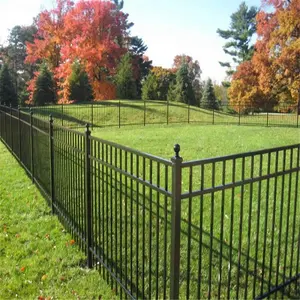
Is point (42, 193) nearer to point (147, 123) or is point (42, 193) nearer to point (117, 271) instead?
point (117, 271)

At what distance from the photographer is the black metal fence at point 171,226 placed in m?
2.32

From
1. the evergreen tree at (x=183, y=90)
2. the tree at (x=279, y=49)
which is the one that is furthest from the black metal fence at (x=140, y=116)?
the evergreen tree at (x=183, y=90)

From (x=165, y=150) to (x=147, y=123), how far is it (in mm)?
10619

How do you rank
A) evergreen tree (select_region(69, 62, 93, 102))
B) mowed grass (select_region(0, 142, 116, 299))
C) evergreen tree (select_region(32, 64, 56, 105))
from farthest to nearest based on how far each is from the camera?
1. evergreen tree (select_region(69, 62, 93, 102))
2. evergreen tree (select_region(32, 64, 56, 105))
3. mowed grass (select_region(0, 142, 116, 299))

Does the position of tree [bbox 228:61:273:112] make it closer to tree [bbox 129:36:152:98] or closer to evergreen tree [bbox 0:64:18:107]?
tree [bbox 129:36:152:98]

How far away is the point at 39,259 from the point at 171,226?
2.17 metres

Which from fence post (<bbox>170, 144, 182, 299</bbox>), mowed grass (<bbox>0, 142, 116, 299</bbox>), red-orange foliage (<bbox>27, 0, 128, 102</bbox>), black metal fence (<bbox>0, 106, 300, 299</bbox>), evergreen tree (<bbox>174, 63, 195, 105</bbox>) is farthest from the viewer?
evergreen tree (<bbox>174, 63, 195, 105</bbox>)

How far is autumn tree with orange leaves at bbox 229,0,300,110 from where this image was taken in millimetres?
25516

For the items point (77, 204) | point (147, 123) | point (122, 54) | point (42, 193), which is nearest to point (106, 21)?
point (122, 54)

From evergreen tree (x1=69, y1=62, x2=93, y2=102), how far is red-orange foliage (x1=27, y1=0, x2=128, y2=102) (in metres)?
0.49

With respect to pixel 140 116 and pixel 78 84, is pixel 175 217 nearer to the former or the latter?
pixel 140 116

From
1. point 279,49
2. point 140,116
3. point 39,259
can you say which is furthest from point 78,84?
point 39,259

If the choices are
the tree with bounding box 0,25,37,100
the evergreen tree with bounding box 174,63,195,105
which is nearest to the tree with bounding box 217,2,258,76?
the evergreen tree with bounding box 174,63,195,105

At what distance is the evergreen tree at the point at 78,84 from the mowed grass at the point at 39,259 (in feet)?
78.7
